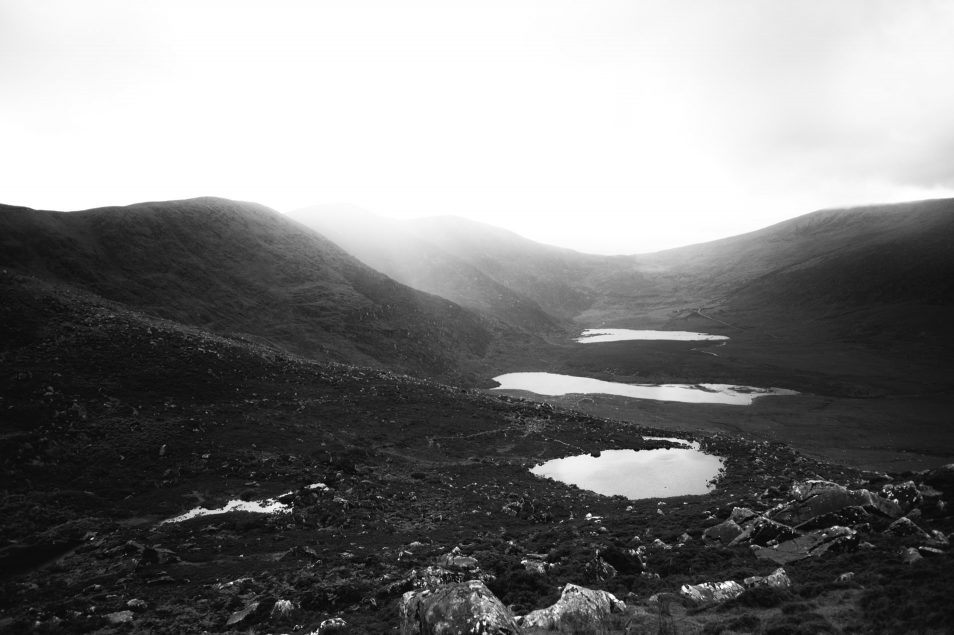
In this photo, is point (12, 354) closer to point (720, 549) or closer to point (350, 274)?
point (720, 549)

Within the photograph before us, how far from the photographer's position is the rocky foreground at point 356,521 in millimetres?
15742

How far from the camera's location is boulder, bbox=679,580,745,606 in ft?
53.2

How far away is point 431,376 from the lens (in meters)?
99.5

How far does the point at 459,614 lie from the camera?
12.9 meters

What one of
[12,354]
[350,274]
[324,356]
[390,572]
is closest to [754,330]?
[350,274]

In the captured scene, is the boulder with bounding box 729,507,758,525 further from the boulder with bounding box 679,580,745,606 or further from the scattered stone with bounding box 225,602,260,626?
the scattered stone with bounding box 225,602,260,626

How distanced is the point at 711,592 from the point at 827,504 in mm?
11404

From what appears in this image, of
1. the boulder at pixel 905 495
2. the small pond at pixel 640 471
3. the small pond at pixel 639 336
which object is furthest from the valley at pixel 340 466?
the small pond at pixel 639 336

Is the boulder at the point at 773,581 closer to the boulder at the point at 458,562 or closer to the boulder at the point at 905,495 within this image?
the boulder at the point at 905,495

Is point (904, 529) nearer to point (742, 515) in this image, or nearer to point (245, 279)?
point (742, 515)

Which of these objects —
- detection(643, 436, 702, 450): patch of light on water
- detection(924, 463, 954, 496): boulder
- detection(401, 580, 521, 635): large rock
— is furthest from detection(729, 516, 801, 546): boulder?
detection(643, 436, 702, 450): patch of light on water

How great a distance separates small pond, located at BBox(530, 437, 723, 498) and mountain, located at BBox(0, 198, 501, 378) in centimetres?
5458

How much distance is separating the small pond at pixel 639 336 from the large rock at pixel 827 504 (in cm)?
14943

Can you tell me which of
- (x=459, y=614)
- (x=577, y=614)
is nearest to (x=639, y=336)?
(x=577, y=614)
